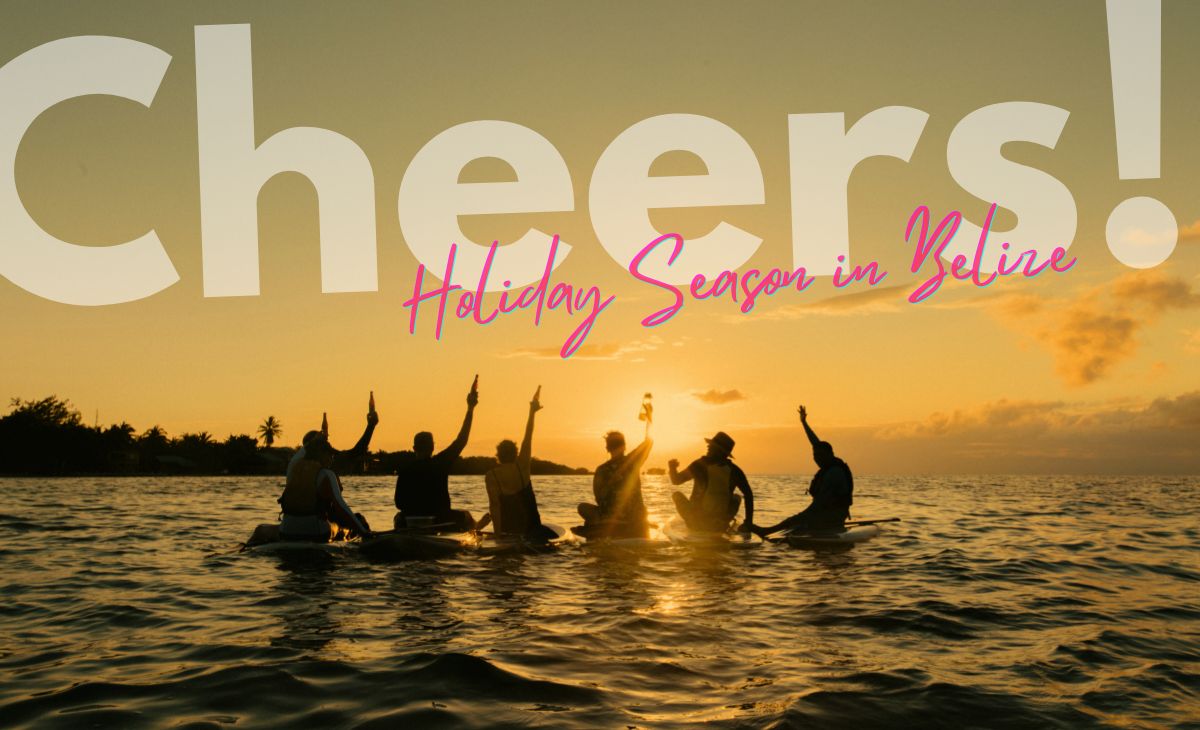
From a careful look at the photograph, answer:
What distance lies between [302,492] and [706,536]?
8.48m

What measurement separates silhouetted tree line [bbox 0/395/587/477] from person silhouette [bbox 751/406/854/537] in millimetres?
67286

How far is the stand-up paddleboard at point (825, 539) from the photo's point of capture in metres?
18.4

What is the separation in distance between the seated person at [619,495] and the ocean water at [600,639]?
740mm

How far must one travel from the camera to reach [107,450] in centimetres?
10800

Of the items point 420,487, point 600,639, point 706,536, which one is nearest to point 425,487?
point 420,487

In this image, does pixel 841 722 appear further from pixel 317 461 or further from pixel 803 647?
pixel 317 461

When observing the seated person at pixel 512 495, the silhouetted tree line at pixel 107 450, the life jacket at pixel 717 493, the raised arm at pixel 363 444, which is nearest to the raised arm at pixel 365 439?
the raised arm at pixel 363 444

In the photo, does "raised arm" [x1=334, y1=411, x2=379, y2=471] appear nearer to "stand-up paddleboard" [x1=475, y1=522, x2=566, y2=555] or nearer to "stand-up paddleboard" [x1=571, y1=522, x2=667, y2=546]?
"stand-up paddleboard" [x1=475, y1=522, x2=566, y2=555]

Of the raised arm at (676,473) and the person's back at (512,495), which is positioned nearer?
the person's back at (512,495)

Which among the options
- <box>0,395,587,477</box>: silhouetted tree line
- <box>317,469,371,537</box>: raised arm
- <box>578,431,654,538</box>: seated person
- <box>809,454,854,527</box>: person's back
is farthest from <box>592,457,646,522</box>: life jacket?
<box>0,395,587,477</box>: silhouetted tree line

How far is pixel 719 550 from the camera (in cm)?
1706

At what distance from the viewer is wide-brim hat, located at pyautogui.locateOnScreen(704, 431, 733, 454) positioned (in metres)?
17.7

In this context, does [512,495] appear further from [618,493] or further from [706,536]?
[706,536]

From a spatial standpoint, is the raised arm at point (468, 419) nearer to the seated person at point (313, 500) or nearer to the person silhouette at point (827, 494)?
the seated person at point (313, 500)
